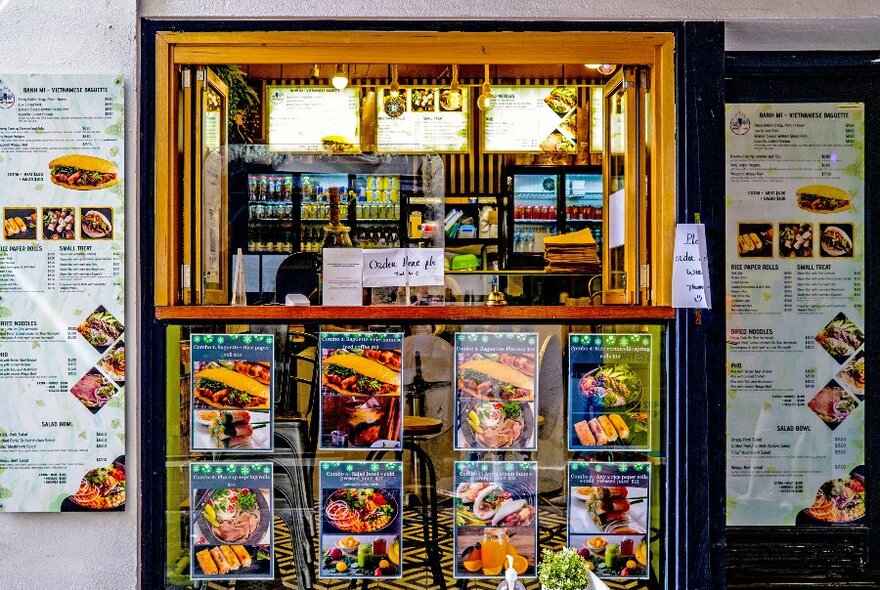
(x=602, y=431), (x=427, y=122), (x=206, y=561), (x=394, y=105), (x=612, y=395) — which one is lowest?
(x=206, y=561)

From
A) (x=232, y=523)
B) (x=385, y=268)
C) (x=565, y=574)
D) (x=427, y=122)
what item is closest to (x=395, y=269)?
(x=385, y=268)

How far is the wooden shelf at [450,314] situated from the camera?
9.77 feet

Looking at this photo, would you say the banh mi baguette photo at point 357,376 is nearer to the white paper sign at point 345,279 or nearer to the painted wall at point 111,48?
the white paper sign at point 345,279

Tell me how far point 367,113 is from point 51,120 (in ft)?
14.7

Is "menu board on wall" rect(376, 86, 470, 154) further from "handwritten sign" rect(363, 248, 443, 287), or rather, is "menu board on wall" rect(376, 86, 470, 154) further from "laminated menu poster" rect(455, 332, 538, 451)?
"laminated menu poster" rect(455, 332, 538, 451)

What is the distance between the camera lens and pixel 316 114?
700 cm

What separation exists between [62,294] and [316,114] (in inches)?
173

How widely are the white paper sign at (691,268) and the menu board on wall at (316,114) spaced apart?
445 centimetres

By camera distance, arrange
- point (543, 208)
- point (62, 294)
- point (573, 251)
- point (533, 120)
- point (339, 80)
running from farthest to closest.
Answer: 1. point (543, 208)
2. point (533, 120)
3. point (339, 80)
4. point (573, 251)
5. point (62, 294)

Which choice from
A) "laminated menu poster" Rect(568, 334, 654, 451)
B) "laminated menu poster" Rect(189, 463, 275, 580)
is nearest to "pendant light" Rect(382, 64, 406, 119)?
"laminated menu poster" Rect(568, 334, 654, 451)

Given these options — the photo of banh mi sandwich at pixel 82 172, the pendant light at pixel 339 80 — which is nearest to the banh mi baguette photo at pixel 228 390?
the photo of banh mi sandwich at pixel 82 172

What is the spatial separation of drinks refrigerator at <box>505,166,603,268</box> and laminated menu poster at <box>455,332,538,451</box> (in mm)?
4390

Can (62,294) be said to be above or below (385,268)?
below

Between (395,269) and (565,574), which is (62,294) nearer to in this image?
(395,269)
